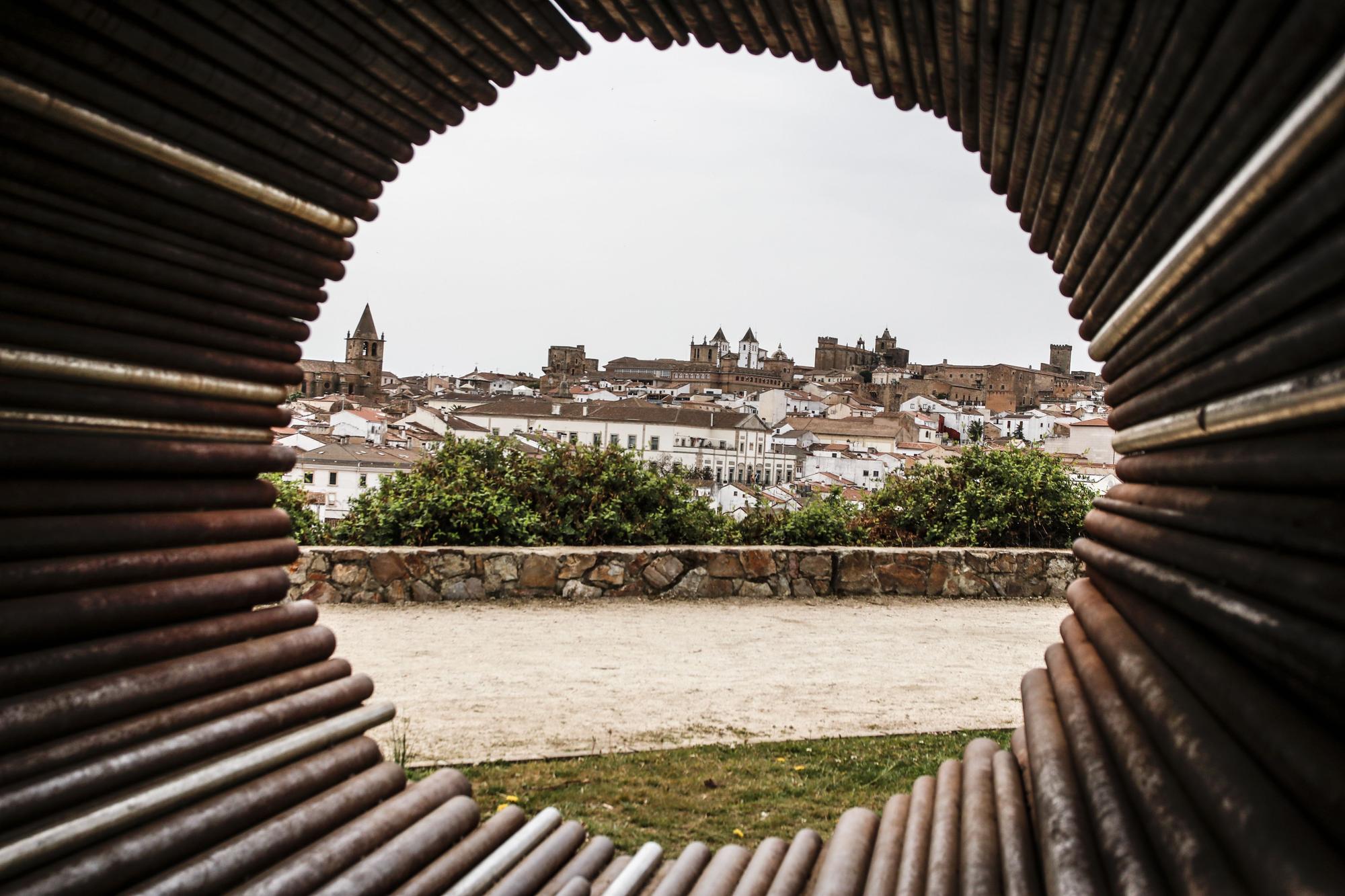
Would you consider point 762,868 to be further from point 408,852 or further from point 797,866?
point 408,852

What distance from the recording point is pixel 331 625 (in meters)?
9.15

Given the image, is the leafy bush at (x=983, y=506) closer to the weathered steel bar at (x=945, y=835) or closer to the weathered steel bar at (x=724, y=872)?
the weathered steel bar at (x=724, y=872)

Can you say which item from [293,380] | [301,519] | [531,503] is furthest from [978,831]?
[301,519]

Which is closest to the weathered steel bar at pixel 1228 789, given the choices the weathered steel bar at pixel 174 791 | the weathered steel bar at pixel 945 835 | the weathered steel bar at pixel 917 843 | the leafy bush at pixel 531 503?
the weathered steel bar at pixel 945 835

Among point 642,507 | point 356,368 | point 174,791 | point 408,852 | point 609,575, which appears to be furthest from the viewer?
point 356,368

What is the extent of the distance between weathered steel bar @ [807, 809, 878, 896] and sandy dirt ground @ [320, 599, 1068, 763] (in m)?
2.36

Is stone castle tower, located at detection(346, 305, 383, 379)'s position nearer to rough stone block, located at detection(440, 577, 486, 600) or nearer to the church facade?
the church facade

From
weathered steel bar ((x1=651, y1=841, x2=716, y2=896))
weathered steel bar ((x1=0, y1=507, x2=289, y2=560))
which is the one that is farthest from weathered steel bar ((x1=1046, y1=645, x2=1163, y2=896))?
weathered steel bar ((x1=0, y1=507, x2=289, y2=560))

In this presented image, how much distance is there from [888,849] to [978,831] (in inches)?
22.9

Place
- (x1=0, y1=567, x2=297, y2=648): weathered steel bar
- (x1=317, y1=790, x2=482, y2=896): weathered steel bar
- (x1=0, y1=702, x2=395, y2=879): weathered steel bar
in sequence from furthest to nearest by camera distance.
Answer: (x1=317, y1=790, x2=482, y2=896): weathered steel bar < (x1=0, y1=567, x2=297, y2=648): weathered steel bar < (x1=0, y1=702, x2=395, y2=879): weathered steel bar

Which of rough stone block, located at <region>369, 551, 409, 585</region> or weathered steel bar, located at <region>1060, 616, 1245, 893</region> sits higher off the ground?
weathered steel bar, located at <region>1060, 616, 1245, 893</region>

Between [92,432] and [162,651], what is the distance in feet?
2.25

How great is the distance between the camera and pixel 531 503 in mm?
11812

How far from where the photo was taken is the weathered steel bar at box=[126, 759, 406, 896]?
292 centimetres
